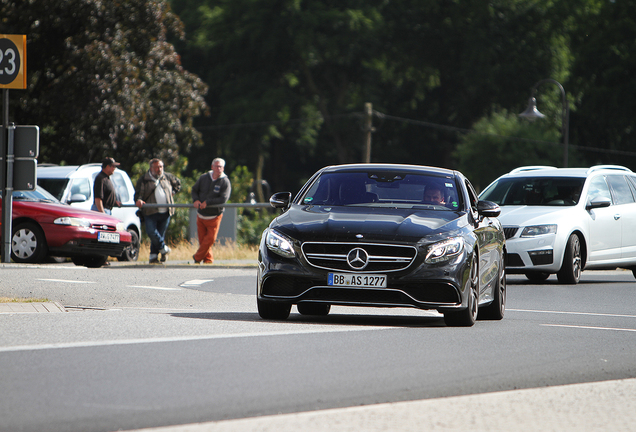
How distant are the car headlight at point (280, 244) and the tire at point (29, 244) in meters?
9.17

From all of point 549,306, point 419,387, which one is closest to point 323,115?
point 549,306

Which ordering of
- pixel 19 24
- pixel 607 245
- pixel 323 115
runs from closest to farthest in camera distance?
1. pixel 607 245
2. pixel 19 24
3. pixel 323 115

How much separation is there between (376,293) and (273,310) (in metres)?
1.22

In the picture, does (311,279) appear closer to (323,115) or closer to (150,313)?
(150,313)

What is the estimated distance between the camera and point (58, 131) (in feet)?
94.3

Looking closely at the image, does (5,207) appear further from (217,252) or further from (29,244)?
(217,252)

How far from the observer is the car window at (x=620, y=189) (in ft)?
59.1

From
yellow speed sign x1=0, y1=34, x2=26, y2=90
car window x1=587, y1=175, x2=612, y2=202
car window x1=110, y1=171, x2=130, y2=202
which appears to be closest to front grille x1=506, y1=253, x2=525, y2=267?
car window x1=587, y1=175, x2=612, y2=202

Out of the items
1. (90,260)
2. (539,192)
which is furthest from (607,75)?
(90,260)

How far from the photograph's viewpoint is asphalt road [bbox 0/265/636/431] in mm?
6012

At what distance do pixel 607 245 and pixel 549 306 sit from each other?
4.96m

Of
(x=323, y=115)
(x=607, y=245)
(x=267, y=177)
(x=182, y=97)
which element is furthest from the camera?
(x=267, y=177)

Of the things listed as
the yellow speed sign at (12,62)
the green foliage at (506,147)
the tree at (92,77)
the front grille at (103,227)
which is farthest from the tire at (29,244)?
the green foliage at (506,147)

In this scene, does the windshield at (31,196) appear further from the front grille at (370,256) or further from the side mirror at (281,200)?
the front grille at (370,256)
